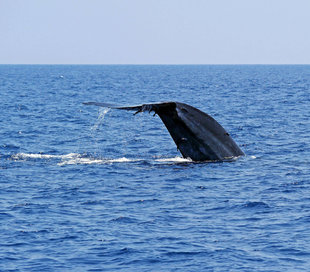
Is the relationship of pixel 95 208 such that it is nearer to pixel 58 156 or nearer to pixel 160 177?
pixel 160 177

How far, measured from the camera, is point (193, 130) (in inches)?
793

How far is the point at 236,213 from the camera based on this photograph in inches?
648

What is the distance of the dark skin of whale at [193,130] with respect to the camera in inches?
786

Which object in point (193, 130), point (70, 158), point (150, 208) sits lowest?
point (150, 208)

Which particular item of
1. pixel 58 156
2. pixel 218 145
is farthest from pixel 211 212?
pixel 58 156

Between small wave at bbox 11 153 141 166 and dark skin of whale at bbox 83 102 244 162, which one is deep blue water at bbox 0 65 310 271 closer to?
small wave at bbox 11 153 141 166

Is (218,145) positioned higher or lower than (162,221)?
higher

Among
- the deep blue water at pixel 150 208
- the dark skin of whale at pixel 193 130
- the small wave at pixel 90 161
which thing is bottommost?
the deep blue water at pixel 150 208

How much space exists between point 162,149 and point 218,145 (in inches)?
303

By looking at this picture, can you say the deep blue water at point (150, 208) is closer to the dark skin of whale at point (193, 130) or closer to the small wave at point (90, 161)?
the small wave at point (90, 161)

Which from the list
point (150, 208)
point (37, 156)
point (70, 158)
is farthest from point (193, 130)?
point (37, 156)

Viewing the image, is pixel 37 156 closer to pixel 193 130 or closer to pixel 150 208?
pixel 193 130

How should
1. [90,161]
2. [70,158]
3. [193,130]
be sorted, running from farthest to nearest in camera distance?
[70,158] < [90,161] < [193,130]

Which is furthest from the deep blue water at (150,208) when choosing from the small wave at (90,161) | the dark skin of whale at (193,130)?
the dark skin of whale at (193,130)
